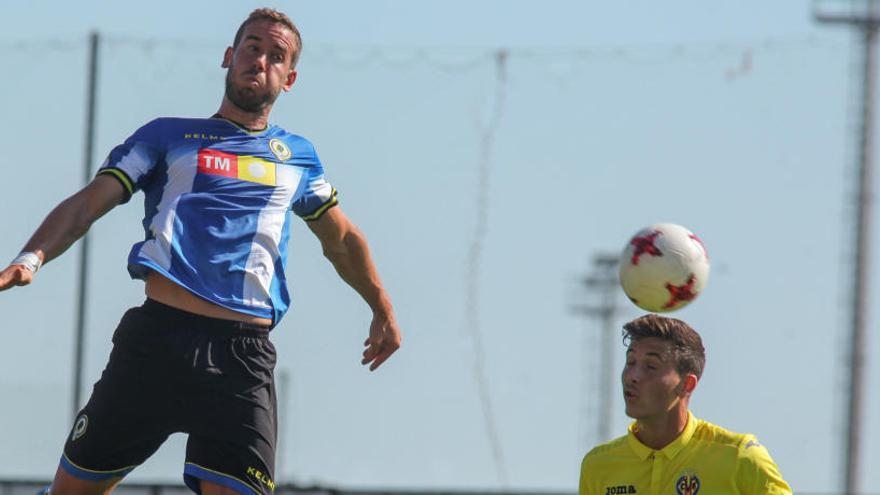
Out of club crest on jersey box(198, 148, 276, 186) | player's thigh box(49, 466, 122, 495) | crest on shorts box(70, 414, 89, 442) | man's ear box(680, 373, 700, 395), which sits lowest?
player's thigh box(49, 466, 122, 495)

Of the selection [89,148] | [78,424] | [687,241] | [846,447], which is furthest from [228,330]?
[846,447]

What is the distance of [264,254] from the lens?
5.95 m

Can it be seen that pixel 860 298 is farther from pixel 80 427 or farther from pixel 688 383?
pixel 80 427

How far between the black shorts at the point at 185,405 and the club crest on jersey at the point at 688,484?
141 cm

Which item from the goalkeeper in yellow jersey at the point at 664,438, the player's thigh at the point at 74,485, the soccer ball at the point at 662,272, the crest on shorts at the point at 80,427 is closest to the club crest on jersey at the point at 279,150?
the crest on shorts at the point at 80,427

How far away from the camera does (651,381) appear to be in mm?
6410

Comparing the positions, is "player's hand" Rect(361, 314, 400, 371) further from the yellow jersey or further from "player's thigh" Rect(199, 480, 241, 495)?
the yellow jersey

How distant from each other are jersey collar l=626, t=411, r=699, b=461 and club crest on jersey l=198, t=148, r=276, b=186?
1.55 meters

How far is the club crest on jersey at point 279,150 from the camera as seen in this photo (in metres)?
6.09

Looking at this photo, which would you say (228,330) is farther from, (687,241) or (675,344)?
(687,241)

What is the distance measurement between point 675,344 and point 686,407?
0.76 ft

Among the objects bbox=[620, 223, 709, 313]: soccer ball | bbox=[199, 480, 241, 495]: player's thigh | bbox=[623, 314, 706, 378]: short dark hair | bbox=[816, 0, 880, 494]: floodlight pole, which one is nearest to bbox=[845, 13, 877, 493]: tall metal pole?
bbox=[816, 0, 880, 494]: floodlight pole

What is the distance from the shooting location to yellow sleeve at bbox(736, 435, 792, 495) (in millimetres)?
6156

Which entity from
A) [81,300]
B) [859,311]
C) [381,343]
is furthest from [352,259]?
[859,311]
